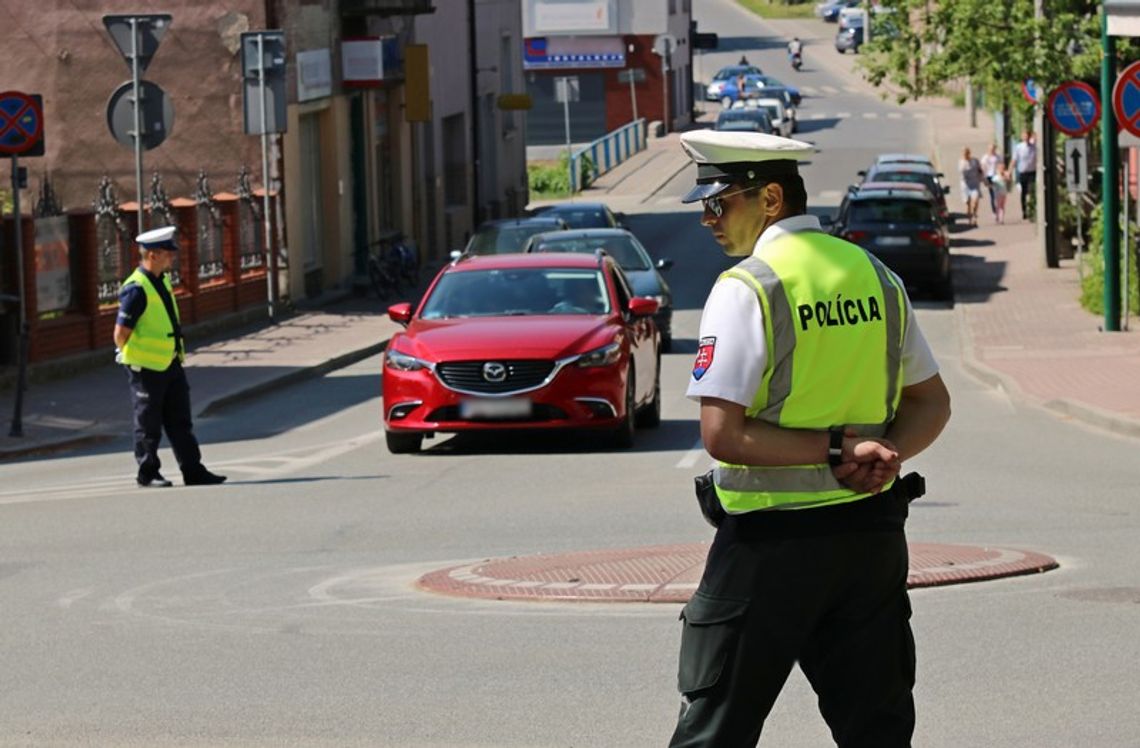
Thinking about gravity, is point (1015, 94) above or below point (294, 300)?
above

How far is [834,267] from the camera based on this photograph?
509 centimetres

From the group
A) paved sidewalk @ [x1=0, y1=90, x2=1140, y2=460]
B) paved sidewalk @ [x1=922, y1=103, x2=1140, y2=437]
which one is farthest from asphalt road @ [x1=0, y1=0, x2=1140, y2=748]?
paved sidewalk @ [x1=0, y1=90, x2=1140, y2=460]

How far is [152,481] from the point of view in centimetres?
1597

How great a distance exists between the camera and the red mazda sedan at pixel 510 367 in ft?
55.9

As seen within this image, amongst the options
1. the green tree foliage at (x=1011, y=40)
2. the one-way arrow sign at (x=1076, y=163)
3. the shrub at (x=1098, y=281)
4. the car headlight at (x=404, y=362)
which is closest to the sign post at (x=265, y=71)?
the green tree foliage at (x=1011, y=40)

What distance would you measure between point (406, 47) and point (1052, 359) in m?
21.0

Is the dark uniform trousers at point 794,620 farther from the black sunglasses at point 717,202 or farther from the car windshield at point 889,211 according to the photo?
the car windshield at point 889,211

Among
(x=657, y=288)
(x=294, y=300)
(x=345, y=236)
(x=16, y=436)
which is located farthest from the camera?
(x=345, y=236)

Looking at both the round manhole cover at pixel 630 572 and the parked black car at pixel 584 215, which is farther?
the parked black car at pixel 584 215

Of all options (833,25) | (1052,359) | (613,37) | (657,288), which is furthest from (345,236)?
(833,25)

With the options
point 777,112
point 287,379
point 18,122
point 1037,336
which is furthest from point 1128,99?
point 777,112

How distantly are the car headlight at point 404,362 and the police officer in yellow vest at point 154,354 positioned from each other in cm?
205

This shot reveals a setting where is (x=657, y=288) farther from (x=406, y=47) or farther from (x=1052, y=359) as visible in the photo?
(x=406, y=47)

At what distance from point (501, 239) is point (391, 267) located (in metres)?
6.24
